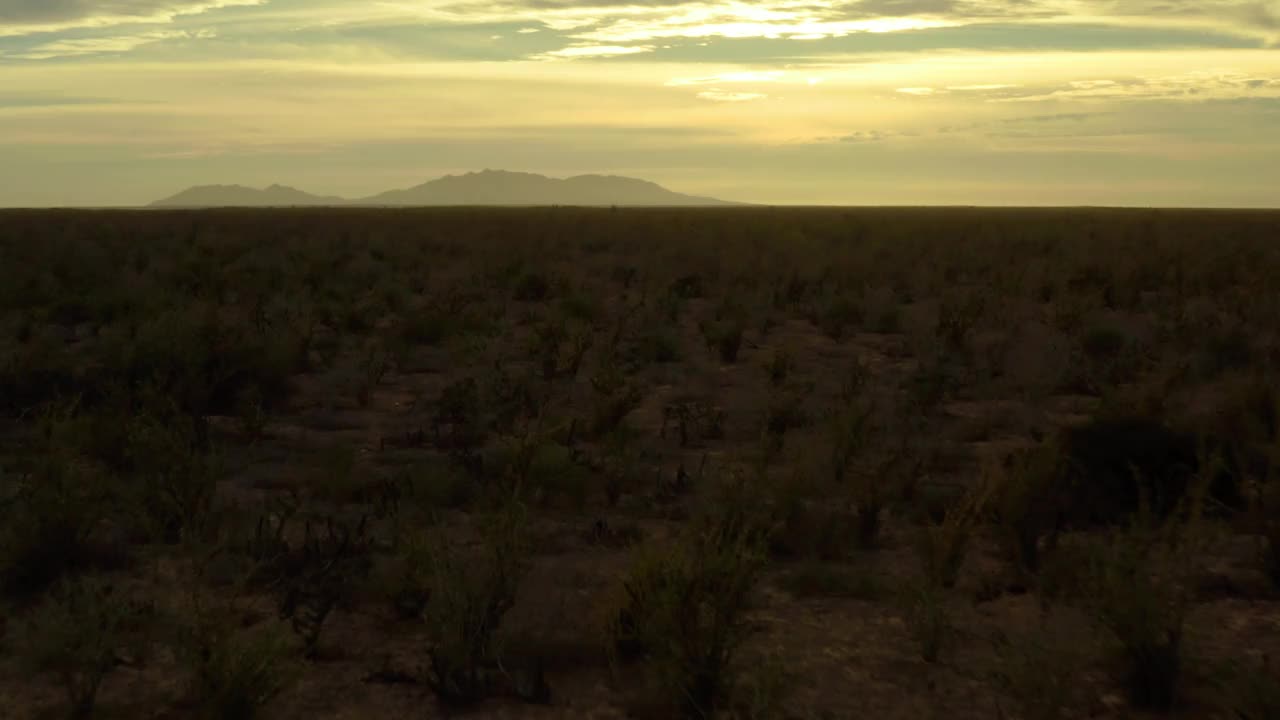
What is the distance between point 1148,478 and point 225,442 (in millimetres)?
7197

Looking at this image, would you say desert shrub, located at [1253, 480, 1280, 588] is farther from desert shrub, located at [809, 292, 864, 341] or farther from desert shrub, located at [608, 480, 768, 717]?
desert shrub, located at [809, 292, 864, 341]

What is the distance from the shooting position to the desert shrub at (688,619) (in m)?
4.71

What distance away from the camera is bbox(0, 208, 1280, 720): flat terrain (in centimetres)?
491

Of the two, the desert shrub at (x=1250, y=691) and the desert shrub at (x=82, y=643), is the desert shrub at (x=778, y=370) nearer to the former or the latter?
the desert shrub at (x=1250, y=691)

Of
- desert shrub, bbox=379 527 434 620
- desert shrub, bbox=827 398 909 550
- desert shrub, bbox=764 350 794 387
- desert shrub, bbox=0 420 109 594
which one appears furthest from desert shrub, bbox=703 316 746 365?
desert shrub, bbox=379 527 434 620

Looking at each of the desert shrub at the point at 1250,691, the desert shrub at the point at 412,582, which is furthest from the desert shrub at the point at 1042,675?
the desert shrub at the point at 412,582

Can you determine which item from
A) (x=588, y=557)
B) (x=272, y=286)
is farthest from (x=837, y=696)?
(x=272, y=286)

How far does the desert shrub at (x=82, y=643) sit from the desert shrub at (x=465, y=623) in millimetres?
1344

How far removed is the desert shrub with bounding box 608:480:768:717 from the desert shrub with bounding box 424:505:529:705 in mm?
556

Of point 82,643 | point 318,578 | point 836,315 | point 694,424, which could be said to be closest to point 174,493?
point 318,578

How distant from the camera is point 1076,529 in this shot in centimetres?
730

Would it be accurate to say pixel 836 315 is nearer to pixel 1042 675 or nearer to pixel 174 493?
pixel 174 493

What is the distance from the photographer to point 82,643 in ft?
16.3

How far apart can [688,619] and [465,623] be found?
0.99m
